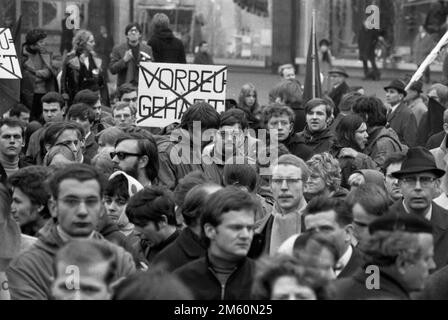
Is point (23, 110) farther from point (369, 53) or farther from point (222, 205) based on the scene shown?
point (369, 53)

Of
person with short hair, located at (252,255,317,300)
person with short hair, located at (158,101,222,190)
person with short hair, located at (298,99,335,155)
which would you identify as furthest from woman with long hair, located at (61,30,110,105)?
person with short hair, located at (252,255,317,300)

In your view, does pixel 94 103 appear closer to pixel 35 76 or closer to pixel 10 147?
pixel 10 147

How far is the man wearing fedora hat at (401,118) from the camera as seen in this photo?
1614 cm

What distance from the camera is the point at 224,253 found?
7.62 meters

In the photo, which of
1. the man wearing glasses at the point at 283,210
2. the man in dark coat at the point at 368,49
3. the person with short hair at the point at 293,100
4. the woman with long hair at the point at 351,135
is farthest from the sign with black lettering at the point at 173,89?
the man in dark coat at the point at 368,49

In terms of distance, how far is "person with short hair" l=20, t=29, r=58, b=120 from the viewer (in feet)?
59.2

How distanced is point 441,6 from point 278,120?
1666 centimetres

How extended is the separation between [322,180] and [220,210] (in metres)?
2.79

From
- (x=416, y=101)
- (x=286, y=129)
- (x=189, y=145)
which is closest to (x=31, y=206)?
(x=189, y=145)

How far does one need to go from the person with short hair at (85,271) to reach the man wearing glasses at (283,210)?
2.59 m

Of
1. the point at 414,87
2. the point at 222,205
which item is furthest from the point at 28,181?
the point at 414,87

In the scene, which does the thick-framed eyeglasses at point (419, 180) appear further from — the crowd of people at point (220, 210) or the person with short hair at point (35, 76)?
the person with short hair at point (35, 76)

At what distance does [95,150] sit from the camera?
13.2 m

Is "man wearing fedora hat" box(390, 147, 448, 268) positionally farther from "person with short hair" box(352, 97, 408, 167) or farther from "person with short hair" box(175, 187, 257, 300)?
"person with short hair" box(352, 97, 408, 167)
